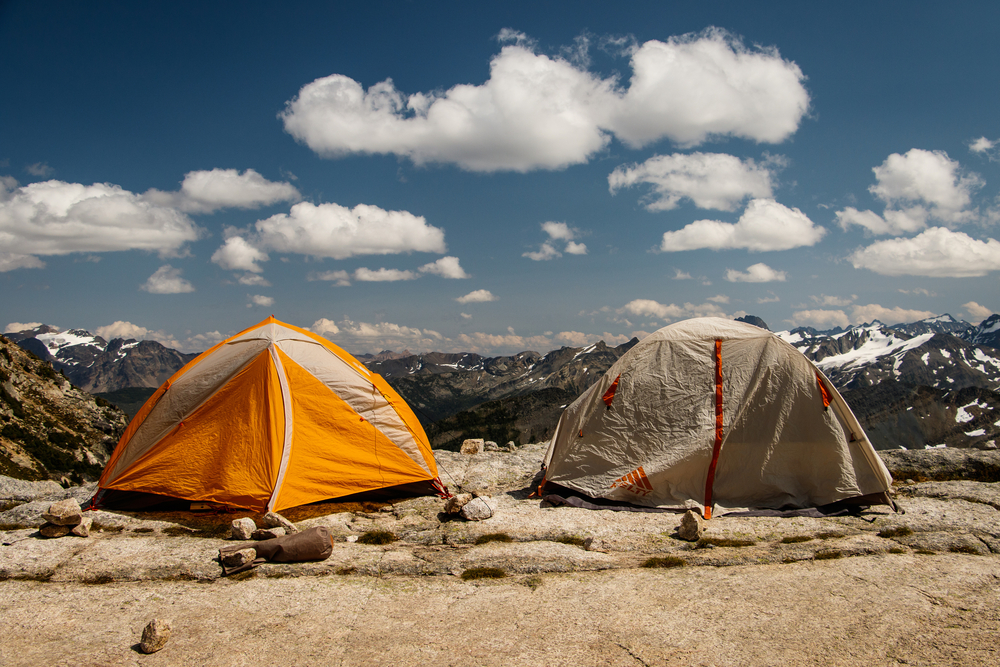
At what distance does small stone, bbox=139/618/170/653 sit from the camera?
24.5ft

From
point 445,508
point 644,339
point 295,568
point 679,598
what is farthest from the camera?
point 644,339

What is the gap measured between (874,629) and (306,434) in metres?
13.6

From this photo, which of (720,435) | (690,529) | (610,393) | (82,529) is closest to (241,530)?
(82,529)

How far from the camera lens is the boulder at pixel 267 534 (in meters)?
11.8

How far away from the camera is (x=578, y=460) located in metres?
15.9

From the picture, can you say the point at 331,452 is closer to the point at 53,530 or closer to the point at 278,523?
the point at 278,523

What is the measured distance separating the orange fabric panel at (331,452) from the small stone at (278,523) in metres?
1.56

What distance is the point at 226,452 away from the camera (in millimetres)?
14422

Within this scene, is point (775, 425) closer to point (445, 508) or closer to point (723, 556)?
point (723, 556)

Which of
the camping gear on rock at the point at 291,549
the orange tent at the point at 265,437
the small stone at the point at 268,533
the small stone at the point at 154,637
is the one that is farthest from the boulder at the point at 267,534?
the small stone at the point at 154,637

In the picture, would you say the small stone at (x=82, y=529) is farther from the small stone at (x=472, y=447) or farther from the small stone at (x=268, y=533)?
the small stone at (x=472, y=447)

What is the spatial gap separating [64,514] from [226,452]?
361 cm

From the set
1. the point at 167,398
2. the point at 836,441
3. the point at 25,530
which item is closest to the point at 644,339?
the point at 836,441

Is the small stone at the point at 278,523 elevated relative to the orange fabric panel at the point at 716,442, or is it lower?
lower
